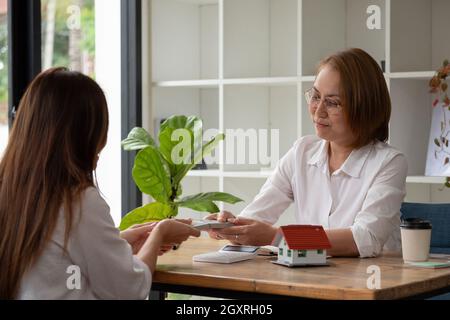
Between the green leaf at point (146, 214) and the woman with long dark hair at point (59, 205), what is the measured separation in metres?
0.64

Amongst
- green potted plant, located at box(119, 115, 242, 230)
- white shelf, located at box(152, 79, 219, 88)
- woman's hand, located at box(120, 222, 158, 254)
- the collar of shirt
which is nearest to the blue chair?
the collar of shirt

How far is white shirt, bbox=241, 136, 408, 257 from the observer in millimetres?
2484

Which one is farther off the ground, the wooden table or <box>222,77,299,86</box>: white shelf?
<box>222,77,299,86</box>: white shelf

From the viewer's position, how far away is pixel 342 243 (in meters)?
2.40

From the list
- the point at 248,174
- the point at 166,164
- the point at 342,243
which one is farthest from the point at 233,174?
the point at 342,243

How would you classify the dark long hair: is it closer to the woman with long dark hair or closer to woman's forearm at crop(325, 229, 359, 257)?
the woman with long dark hair

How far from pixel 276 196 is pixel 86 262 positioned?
1190 millimetres

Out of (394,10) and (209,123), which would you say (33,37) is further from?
(394,10)

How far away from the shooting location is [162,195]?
2504mm

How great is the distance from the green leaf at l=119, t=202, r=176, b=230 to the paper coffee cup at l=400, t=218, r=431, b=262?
70 centimetres

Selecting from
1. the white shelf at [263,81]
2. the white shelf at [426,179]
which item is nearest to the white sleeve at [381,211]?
the white shelf at [426,179]

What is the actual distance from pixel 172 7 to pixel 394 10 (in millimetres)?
1267

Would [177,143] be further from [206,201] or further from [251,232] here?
[251,232]
